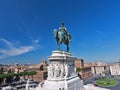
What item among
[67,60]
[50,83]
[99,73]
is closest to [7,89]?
[50,83]

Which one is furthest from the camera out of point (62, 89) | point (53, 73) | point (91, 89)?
point (91, 89)

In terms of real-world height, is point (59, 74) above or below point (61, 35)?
below

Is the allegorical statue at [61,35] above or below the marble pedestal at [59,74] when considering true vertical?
above

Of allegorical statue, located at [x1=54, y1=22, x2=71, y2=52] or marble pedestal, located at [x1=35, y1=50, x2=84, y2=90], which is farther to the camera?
allegorical statue, located at [x1=54, y1=22, x2=71, y2=52]

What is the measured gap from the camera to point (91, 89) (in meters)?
23.4

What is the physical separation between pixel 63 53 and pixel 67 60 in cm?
117

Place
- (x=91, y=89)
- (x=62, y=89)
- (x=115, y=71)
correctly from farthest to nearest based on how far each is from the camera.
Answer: (x=115, y=71) → (x=91, y=89) → (x=62, y=89)

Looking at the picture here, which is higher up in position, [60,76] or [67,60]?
[67,60]

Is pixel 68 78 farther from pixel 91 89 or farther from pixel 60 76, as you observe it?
pixel 91 89

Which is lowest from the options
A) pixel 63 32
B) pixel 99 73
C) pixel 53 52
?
pixel 99 73

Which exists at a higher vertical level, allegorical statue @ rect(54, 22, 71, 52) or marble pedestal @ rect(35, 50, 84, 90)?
allegorical statue @ rect(54, 22, 71, 52)

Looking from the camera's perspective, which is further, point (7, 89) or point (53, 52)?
point (7, 89)

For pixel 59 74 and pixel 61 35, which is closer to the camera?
pixel 59 74

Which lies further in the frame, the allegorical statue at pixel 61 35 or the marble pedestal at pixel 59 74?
the allegorical statue at pixel 61 35
